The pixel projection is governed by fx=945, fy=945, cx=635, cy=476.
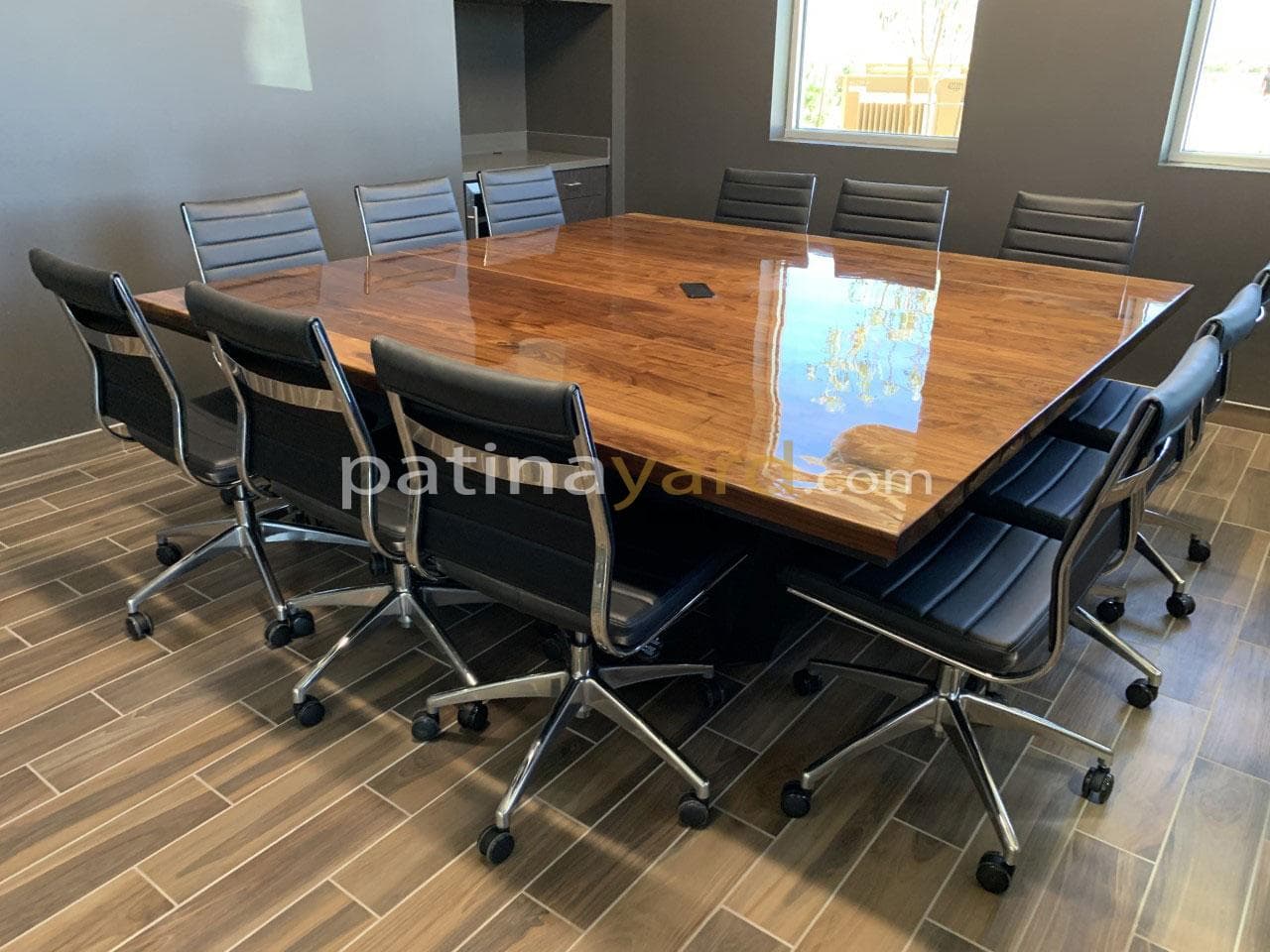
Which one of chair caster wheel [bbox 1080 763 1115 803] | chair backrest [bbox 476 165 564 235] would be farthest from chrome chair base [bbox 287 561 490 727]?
chair backrest [bbox 476 165 564 235]

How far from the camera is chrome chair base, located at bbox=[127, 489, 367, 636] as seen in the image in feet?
8.16

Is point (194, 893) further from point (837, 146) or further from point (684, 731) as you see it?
point (837, 146)

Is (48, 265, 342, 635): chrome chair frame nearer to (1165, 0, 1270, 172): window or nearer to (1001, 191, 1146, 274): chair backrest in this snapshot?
(1001, 191, 1146, 274): chair backrest

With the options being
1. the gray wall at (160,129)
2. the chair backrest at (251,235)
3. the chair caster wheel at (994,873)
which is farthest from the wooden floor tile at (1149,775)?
the gray wall at (160,129)

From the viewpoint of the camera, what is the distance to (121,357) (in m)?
2.33

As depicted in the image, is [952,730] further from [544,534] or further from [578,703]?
[544,534]

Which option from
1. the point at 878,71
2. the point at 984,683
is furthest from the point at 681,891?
the point at 878,71

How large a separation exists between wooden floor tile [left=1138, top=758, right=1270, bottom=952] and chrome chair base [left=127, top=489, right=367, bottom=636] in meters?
2.05

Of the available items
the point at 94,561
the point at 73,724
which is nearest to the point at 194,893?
the point at 73,724

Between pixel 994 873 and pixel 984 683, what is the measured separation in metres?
0.51

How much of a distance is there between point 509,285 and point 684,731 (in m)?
1.40

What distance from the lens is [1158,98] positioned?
3934mm

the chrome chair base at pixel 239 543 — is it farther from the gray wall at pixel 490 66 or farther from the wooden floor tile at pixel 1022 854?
the gray wall at pixel 490 66

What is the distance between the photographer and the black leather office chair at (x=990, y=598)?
152 cm
